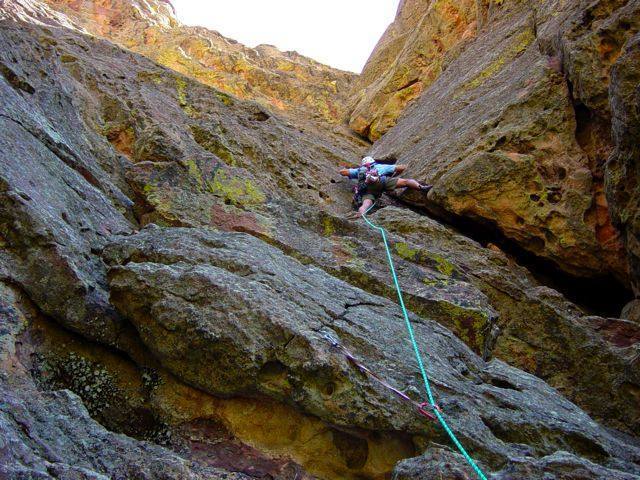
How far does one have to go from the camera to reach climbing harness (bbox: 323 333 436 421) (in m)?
4.97

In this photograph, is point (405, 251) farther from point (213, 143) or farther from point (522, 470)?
point (522, 470)

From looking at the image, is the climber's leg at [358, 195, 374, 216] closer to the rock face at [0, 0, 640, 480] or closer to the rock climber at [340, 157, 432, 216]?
the rock climber at [340, 157, 432, 216]

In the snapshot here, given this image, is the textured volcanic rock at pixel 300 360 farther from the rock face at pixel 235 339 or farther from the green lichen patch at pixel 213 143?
the green lichen patch at pixel 213 143

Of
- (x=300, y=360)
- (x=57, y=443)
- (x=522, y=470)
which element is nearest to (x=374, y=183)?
(x=300, y=360)

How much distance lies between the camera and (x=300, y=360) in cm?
507

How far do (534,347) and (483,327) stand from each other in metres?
1.29

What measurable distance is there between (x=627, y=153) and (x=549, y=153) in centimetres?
244

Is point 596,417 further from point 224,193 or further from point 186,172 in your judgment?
point 186,172

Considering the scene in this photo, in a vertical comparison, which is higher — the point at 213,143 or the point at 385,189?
the point at 385,189

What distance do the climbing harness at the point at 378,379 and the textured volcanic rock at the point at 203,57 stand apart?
55.6ft

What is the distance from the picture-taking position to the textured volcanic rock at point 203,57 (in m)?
21.4

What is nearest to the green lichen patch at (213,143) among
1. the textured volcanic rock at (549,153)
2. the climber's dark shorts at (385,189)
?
the climber's dark shorts at (385,189)

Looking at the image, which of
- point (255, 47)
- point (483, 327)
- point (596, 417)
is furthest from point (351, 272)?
point (255, 47)

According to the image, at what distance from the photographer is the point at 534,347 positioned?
7.99 m
